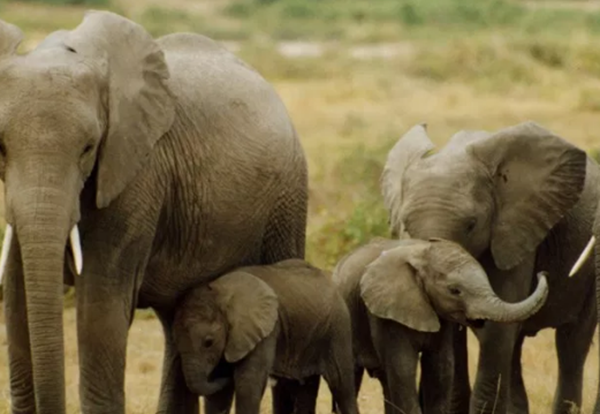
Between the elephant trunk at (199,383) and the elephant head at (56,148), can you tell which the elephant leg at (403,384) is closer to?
the elephant trunk at (199,383)

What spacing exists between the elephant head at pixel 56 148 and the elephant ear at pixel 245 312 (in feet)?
2.51

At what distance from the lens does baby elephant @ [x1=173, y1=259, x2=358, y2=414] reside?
7.34 meters

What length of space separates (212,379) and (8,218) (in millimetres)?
1417

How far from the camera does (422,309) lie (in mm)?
7566

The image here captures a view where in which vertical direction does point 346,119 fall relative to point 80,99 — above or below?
below

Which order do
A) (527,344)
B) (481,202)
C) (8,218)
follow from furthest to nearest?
1. (527,344)
2. (481,202)
3. (8,218)

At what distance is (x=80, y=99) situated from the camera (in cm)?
646

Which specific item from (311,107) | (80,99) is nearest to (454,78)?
(311,107)

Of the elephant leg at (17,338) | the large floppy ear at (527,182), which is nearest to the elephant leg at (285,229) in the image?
the large floppy ear at (527,182)

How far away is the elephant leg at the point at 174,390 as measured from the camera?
25.2 feet

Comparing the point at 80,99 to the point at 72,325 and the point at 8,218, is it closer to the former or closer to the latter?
the point at 8,218

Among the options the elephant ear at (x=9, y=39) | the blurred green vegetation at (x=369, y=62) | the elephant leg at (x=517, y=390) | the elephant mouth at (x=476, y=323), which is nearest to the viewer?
the elephant ear at (x=9, y=39)

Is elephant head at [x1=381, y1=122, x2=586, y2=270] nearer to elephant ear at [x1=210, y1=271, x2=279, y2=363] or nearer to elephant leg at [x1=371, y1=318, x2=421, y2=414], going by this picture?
elephant leg at [x1=371, y1=318, x2=421, y2=414]

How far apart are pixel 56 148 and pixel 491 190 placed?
237cm
